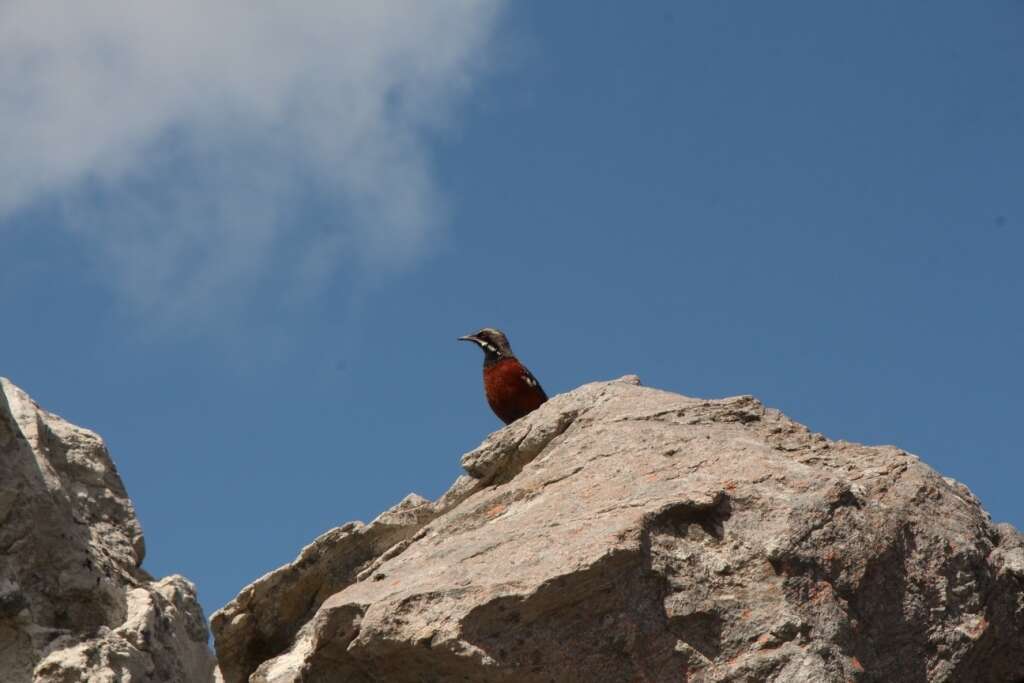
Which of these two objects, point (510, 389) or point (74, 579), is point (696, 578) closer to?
point (74, 579)

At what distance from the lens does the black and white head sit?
42.6ft

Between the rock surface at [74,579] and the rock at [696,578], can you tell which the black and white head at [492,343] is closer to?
the rock at [696,578]

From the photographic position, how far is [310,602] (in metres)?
7.66

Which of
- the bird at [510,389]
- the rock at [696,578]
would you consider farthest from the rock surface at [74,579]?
the bird at [510,389]

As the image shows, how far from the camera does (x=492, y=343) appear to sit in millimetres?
13109

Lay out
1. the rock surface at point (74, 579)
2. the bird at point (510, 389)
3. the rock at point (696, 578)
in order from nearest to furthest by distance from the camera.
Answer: the rock surface at point (74, 579)
the rock at point (696, 578)
the bird at point (510, 389)

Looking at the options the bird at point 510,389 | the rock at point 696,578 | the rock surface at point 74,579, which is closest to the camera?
the rock surface at point 74,579

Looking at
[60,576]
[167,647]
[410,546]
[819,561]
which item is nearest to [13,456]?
[60,576]

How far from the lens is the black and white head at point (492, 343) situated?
12988 millimetres

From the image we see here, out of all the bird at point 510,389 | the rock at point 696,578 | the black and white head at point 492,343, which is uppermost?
the black and white head at point 492,343

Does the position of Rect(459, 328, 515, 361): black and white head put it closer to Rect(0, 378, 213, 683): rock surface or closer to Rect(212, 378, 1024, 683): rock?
Rect(212, 378, 1024, 683): rock

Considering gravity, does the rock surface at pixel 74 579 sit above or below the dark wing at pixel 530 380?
below

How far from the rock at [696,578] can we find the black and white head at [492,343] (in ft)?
18.4

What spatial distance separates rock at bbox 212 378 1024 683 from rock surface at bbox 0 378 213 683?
803mm
